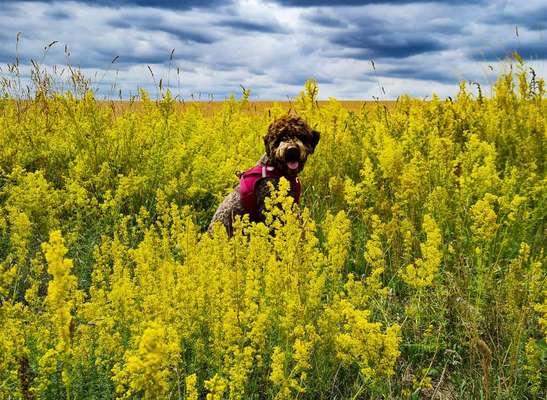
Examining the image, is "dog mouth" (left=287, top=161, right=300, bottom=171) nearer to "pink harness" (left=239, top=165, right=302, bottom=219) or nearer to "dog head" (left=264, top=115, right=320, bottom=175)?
"dog head" (left=264, top=115, right=320, bottom=175)

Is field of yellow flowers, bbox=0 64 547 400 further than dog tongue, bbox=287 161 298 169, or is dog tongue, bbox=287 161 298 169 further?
dog tongue, bbox=287 161 298 169

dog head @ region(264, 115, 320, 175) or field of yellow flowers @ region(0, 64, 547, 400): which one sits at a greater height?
dog head @ region(264, 115, 320, 175)

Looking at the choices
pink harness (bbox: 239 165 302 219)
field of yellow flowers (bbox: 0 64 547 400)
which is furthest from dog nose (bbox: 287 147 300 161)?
field of yellow flowers (bbox: 0 64 547 400)

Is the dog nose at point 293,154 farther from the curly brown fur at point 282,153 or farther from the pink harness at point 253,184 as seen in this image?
the pink harness at point 253,184

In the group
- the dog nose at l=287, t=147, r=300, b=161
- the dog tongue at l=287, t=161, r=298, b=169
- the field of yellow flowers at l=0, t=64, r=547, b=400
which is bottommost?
the field of yellow flowers at l=0, t=64, r=547, b=400

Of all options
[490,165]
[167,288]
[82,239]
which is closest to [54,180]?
[82,239]

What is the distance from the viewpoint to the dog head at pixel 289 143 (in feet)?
14.1

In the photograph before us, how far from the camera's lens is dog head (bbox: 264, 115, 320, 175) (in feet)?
14.1

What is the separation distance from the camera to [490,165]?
4.41m

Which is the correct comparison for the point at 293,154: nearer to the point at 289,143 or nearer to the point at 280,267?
the point at 289,143

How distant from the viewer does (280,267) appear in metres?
2.74

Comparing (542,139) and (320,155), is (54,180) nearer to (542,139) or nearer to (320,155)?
(320,155)

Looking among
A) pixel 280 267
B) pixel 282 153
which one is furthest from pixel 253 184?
pixel 280 267

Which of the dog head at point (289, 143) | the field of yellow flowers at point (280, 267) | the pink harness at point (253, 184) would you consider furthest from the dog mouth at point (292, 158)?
the field of yellow flowers at point (280, 267)
